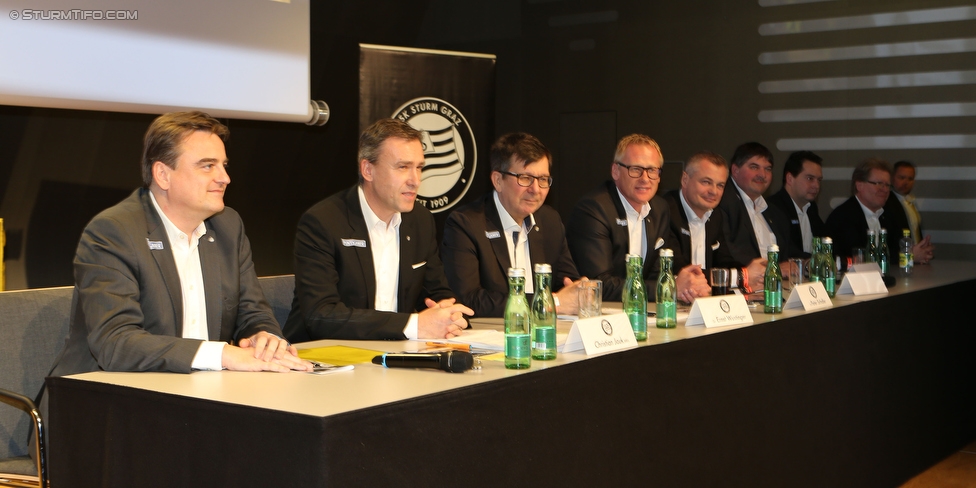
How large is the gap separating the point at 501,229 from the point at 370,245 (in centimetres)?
59

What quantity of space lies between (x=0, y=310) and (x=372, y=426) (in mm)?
1338

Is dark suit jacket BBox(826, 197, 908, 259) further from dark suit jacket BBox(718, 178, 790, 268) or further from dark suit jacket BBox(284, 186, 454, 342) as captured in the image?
dark suit jacket BBox(284, 186, 454, 342)

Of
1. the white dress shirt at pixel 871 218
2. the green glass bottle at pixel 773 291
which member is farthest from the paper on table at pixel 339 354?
the white dress shirt at pixel 871 218

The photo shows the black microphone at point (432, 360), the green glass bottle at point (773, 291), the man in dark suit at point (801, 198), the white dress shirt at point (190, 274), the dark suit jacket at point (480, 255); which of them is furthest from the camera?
the man in dark suit at point (801, 198)

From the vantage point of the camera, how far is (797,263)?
318cm

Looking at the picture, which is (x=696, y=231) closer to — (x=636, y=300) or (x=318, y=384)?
(x=636, y=300)

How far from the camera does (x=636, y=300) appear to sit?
2334mm

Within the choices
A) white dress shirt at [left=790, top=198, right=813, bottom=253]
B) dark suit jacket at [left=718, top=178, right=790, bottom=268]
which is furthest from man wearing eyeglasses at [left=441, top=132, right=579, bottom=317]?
white dress shirt at [left=790, top=198, right=813, bottom=253]

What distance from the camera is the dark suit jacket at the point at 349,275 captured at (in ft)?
8.31

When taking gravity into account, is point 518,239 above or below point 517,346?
above

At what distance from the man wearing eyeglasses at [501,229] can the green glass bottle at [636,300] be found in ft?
2.37

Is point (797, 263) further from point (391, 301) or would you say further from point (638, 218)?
point (391, 301)

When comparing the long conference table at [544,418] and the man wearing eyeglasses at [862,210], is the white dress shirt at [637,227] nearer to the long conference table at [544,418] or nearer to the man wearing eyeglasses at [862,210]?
the long conference table at [544,418]

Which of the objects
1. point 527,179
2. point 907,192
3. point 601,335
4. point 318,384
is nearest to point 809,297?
point 527,179
